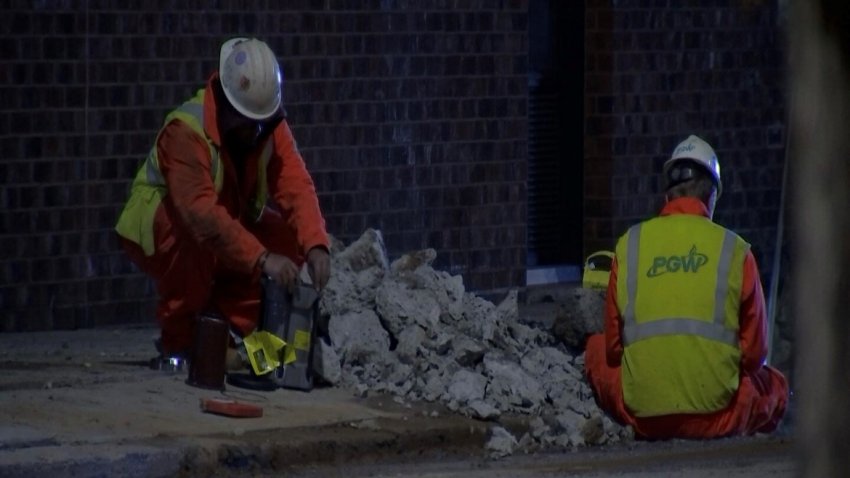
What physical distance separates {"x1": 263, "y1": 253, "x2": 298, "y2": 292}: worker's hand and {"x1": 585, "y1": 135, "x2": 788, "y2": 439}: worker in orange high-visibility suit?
53.8 inches

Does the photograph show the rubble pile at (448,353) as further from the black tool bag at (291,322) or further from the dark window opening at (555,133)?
the dark window opening at (555,133)

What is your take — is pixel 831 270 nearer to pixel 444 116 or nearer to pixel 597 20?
pixel 444 116

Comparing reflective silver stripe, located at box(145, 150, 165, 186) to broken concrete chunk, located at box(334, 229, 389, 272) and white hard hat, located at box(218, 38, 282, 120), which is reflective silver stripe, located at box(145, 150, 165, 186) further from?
broken concrete chunk, located at box(334, 229, 389, 272)

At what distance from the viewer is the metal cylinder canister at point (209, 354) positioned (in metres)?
6.68

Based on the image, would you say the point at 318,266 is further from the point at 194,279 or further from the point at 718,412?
the point at 718,412

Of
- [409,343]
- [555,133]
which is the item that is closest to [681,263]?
[409,343]

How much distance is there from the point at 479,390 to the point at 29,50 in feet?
10.1

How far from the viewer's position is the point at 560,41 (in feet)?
37.2

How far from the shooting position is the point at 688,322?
22.4 feet

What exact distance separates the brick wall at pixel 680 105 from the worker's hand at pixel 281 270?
4806 millimetres

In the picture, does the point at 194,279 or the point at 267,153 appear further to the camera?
the point at 267,153

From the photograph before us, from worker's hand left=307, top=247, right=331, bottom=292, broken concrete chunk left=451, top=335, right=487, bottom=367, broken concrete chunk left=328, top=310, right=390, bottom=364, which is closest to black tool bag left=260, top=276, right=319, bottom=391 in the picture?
worker's hand left=307, top=247, right=331, bottom=292

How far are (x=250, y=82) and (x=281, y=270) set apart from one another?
0.80 metres

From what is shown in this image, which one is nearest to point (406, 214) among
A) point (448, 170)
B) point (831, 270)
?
point (448, 170)
